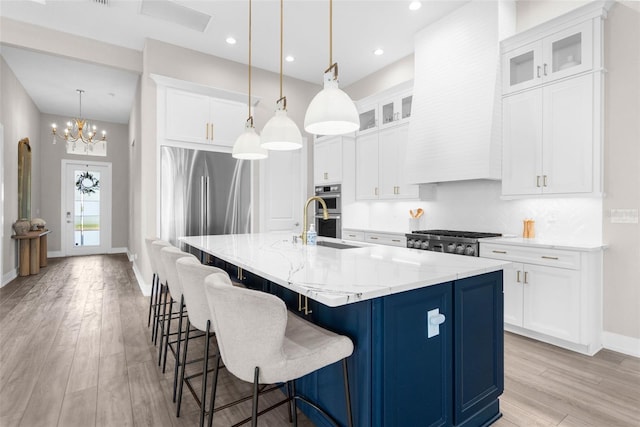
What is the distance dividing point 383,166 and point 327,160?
115cm

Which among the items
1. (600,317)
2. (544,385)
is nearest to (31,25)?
(544,385)

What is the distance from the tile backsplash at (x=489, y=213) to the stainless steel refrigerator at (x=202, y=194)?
1.70m

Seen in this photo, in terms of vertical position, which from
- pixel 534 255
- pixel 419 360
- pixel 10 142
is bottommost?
pixel 419 360

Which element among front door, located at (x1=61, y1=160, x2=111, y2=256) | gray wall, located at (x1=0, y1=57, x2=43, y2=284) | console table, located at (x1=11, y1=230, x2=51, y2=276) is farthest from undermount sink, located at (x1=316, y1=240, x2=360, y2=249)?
front door, located at (x1=61, y1=160, x2=111, y2=256)

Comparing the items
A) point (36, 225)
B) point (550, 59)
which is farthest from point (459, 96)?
point (36, 225)

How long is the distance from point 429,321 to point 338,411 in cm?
63

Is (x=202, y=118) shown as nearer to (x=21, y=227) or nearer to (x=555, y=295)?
(x=21, y=227)

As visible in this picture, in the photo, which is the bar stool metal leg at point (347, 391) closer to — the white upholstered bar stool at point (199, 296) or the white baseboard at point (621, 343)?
the white upholstered bar stool at point (199, 296)

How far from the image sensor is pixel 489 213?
152 inches

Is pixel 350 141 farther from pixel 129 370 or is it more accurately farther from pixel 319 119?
pixel 129 370

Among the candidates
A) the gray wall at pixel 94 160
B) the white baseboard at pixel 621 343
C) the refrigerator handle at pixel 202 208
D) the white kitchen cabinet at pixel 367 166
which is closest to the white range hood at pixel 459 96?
the white kitchen cabinet at pixel 367 166

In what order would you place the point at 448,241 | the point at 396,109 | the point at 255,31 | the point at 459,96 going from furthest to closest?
the point at 396,109
the point at 255,31
the point at 459,96
the point at 448,241

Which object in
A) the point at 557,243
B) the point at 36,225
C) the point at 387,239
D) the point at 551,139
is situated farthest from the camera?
the point at 36,225

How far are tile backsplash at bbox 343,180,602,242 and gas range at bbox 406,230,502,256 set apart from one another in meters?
0.35
